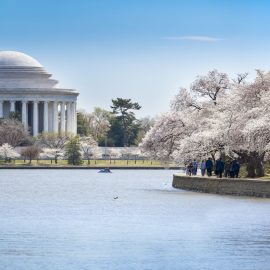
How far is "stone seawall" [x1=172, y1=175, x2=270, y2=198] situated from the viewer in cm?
6975

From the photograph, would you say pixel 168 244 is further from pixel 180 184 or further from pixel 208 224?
pixel 180 184

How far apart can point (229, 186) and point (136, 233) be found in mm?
24014

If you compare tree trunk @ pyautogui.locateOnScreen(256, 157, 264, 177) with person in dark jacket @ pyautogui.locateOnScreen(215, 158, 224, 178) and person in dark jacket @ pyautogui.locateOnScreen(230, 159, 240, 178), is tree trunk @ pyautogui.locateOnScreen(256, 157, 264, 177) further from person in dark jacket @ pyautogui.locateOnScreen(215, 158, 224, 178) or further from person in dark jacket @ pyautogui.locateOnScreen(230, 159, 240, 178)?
person in dark jacket @ pyautogui.locateOnScreen(215, 158, 224, 178)

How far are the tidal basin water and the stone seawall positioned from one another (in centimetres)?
121

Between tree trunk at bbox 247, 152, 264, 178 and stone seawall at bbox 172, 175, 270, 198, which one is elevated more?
tree trunk at bbox 247, 152, 264, 178

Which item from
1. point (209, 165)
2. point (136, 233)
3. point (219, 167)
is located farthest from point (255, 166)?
point (136, 233)

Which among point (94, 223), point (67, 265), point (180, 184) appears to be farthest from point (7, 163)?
point (67, 265)

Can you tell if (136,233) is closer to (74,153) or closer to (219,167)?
(219,167)

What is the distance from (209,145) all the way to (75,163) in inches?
3534

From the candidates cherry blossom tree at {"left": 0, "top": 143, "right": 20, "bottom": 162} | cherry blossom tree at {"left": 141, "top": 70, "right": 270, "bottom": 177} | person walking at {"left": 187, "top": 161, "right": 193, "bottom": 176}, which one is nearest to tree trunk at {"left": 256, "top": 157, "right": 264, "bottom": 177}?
cherry blossom tree at {"left": 141, "top": 70, "right": 270, "bottom": 177}

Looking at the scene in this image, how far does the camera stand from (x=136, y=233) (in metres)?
50.3

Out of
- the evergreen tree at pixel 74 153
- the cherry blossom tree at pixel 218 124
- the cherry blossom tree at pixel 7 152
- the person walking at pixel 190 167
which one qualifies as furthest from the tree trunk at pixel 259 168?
the cherry blossom tree at pixel 7 152

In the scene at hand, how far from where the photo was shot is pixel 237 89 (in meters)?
84.3

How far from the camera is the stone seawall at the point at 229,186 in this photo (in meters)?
69.8
